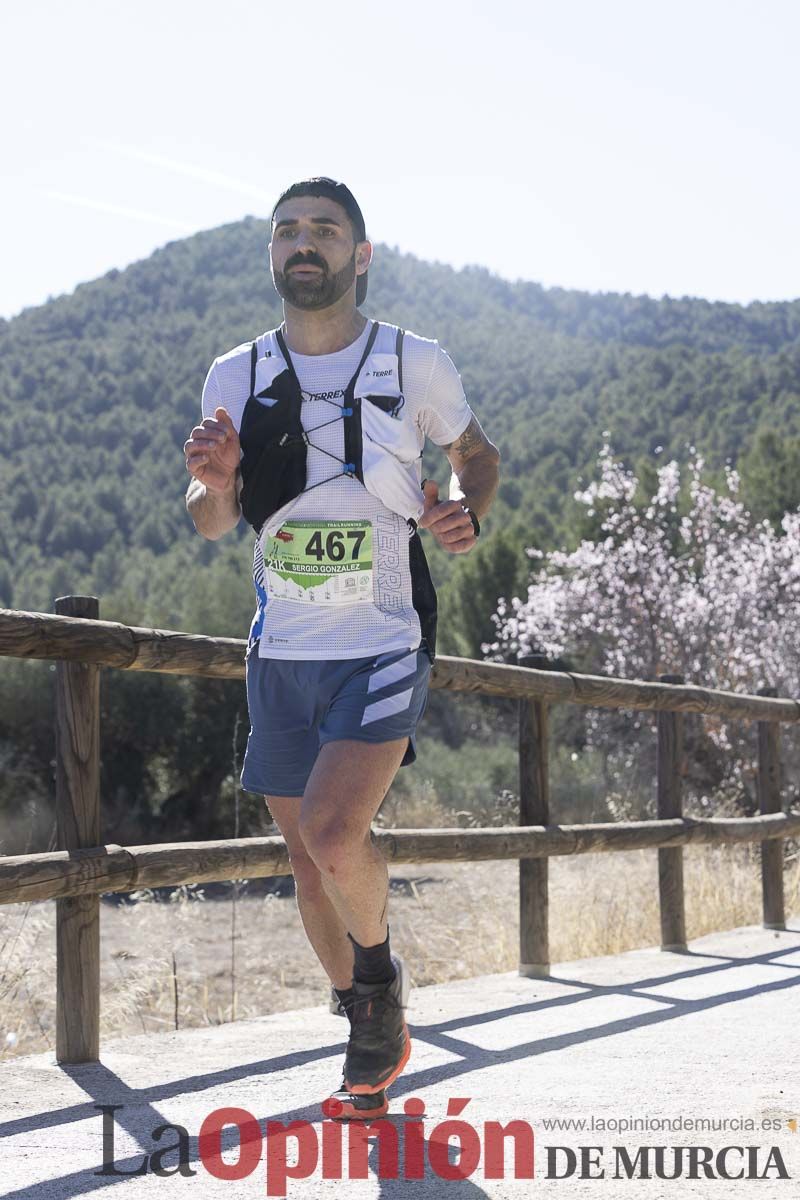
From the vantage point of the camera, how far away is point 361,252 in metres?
3.65

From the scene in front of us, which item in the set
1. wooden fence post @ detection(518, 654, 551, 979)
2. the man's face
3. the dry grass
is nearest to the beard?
the man's face

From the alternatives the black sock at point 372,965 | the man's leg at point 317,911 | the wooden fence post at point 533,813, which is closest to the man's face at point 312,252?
the man's leg at point 317,911

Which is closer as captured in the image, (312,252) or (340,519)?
(340,519)

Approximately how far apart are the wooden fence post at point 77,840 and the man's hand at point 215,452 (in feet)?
3.55

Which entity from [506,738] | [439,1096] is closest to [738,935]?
[439,1096]

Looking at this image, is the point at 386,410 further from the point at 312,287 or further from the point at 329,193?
the point at 329,193

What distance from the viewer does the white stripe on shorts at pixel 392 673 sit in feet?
10.8

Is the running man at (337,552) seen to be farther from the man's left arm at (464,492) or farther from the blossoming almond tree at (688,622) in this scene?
the blossoming almond tree at (688,622)

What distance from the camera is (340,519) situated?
3.37m

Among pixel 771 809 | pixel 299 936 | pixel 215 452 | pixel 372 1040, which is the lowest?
pixel 299 936

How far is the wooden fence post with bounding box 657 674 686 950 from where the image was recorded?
6855 mm

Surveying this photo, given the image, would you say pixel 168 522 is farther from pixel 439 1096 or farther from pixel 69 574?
pixel 439 1096

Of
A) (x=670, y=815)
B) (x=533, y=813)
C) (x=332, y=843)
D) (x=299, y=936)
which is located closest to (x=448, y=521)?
(x=332, y=843)

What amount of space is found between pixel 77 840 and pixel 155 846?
0.24 metres
